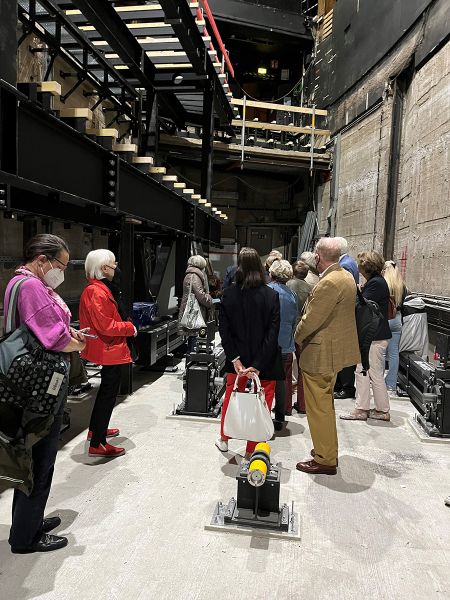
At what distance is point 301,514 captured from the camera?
3.16m

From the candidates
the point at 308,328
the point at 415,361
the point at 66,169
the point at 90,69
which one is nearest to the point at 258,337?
the point at 308,328

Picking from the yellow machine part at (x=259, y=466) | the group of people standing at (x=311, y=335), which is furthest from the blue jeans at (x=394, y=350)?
the yellow machine part at (x=259, y=466)

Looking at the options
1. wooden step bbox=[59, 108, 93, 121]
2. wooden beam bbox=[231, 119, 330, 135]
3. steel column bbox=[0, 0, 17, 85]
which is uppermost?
wooden beam bbox=[231, 119, 330, 135]

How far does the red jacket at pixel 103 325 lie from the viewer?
12.2ft

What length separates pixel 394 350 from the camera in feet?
20.3

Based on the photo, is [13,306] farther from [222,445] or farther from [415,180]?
[415,180]

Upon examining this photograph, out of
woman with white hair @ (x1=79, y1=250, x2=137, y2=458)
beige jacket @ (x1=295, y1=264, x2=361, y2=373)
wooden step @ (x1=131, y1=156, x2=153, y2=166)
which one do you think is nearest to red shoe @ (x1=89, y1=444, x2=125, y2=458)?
woman with white hair @ (x1=79, y1=250, x2=137, y2=458)

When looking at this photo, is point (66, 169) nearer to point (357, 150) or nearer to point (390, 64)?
point (390, 64)

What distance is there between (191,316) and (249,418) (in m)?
3.12

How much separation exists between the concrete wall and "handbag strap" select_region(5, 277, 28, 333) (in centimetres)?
637

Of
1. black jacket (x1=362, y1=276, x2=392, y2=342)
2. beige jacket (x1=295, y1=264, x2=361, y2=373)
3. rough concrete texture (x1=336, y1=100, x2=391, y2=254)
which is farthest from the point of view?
rough concrete texture (x1=336, y1=100, x2=391, y2=254)

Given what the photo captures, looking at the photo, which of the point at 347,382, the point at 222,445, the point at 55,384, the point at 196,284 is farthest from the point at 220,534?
the point at 347,382

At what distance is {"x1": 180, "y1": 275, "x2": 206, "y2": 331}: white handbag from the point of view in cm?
617

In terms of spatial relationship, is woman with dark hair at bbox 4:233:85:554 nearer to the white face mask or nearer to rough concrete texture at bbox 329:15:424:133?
the white face mask
